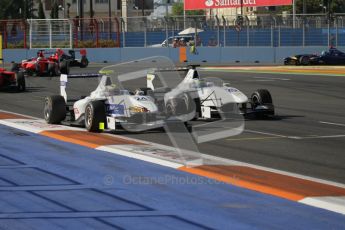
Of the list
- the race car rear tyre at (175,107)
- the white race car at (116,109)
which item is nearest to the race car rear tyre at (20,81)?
the white race car at (116,109)

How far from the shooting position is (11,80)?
80.6 feet

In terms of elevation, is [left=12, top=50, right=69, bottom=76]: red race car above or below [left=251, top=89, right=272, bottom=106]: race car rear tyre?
above

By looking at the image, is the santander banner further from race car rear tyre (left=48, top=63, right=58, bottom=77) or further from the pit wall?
race car rear tyre (left=48, top=63, right=58, bottom=77)

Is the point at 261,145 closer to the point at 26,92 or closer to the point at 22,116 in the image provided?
the point at 22,116

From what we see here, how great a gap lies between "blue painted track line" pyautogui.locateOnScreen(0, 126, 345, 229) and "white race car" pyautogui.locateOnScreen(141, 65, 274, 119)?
429cm

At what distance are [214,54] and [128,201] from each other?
44446mm

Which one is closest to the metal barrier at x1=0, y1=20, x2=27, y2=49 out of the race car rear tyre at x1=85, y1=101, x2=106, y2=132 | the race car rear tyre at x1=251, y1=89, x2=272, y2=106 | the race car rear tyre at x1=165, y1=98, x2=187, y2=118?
the race car rear tyre at x1=251, y1=89, x2=272, y2=106

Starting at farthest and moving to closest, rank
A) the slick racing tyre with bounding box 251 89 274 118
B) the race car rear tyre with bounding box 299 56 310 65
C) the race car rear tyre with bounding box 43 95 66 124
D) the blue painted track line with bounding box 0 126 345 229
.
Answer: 1. the race car rear tyre with bounding box 299 56 310 65
2. the slick racing tyre with bounding box 251 89 274 118
3. the race car rear tyre with bounding box 43 95 66 124
4. the blue painted track line with bounding box 0 126 345 229

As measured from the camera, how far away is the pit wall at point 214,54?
166 ft

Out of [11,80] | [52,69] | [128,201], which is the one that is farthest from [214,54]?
[128,201]

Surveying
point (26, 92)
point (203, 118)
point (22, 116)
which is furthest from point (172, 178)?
point (26, 92)

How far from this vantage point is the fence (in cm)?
4891

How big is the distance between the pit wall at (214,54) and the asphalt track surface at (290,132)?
2330cm

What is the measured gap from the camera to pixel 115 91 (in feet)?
44.0
